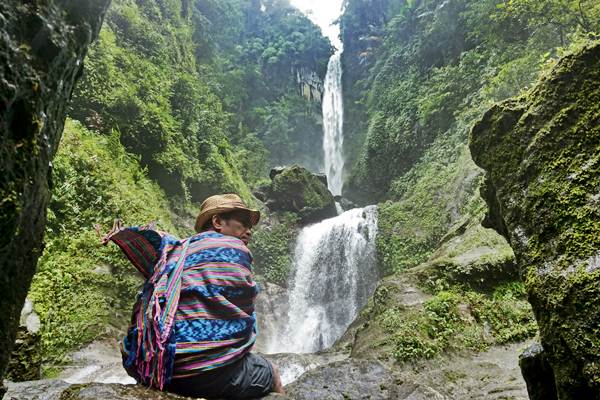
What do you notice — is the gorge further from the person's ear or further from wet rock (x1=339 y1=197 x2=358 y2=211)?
the person's ear

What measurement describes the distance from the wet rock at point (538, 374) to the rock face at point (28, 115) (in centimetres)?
240

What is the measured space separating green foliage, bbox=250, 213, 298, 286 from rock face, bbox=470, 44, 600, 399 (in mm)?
11912

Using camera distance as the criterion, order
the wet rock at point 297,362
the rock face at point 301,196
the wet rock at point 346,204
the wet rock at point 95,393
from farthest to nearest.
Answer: the wet rock at point 346,204 → the rock face at point 301,196 → the wet rock at point 297,362 → the wet rock at point 95,393

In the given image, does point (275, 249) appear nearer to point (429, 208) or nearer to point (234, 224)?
point (429, 208)

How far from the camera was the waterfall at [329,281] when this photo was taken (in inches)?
468

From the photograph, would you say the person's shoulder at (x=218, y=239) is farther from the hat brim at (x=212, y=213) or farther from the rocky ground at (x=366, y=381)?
the rocky ground at (x=366, y=381)

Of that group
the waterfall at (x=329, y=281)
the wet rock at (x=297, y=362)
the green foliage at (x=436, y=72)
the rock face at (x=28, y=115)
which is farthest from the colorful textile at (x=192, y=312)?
the waterfall at (x=329, y=281)

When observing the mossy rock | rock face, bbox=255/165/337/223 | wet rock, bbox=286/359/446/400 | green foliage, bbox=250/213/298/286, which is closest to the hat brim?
wet rock, bbox=286/359/446/400

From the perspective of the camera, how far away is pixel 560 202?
1.98 meters

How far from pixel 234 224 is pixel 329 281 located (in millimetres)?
11260

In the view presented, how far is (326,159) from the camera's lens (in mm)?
27328

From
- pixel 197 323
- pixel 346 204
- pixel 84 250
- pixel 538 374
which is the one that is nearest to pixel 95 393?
pixel 197 323

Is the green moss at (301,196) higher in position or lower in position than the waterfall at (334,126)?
lower

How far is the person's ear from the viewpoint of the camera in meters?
2.51
